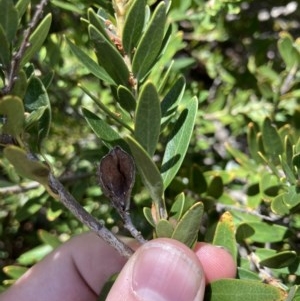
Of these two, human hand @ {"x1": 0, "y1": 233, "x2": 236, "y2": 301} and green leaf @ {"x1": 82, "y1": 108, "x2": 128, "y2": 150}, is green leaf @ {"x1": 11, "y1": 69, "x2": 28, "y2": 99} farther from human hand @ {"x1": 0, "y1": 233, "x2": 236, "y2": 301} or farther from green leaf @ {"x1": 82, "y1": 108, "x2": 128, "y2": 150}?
human hand @ {"x1": 0, "y1": 233, "x2": 236, "y2": 301}

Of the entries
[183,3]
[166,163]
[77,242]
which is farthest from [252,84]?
[166,163]

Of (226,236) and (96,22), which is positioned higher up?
(96,22)

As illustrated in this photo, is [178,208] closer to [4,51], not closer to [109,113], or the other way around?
[109,113]

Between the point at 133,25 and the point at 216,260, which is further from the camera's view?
the point at 216,260

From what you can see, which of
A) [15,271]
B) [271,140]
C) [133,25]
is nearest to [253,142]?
[271,140]

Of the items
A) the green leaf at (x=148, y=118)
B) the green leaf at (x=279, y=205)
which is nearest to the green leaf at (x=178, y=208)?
the green leaf at (x=148, y=118)

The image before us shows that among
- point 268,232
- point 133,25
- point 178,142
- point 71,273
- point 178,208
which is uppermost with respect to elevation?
point 133,25
